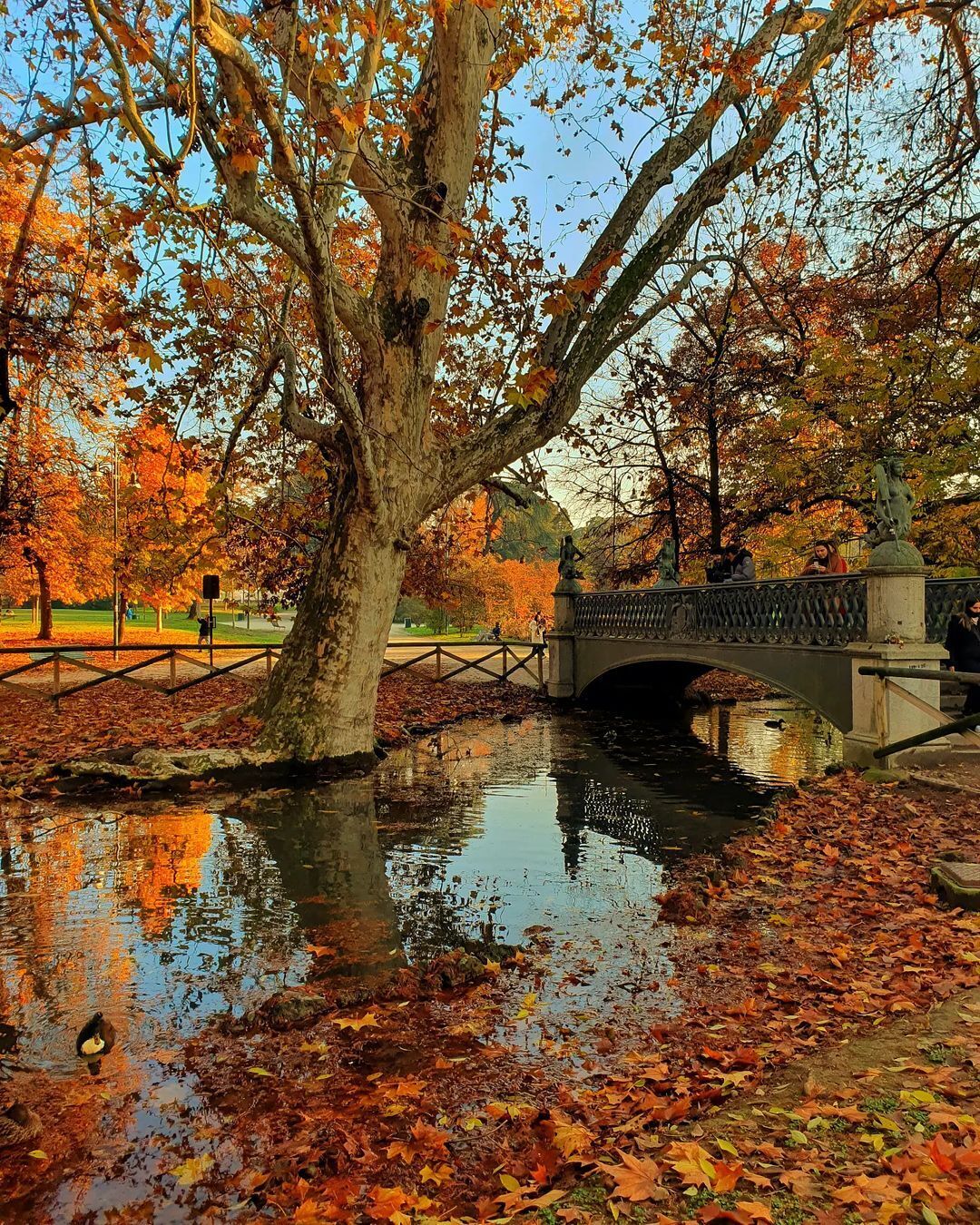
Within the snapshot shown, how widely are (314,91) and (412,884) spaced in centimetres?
821

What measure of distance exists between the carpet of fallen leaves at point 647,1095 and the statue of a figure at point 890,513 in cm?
563

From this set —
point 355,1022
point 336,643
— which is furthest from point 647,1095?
point 336,643

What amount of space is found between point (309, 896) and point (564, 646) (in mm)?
16840

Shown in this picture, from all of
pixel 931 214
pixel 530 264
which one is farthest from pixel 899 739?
pixel 931 214

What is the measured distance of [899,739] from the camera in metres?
10.2

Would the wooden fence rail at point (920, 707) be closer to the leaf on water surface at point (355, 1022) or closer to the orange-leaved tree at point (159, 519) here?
the leaf on water surface at point (355, 1022)

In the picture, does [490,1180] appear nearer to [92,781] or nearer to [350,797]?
[350,797]

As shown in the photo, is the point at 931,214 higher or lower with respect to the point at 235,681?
higher

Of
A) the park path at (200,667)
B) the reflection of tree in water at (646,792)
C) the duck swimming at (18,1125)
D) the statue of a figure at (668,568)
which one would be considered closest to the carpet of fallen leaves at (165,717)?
the park path at (200,667)

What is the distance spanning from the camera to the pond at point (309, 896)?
4.64m

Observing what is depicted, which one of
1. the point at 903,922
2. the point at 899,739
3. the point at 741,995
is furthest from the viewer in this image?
the point at 899,739

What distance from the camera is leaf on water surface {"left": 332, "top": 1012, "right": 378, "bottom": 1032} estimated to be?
456 centimetres

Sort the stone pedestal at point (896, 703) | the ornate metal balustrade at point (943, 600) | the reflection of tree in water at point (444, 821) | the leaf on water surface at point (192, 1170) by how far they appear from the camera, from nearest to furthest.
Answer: the leaf on water surface at point (192, 1170) → the reflection of tree in water at point (444, 821) → the stone pedestal at point (896, 703) → the ornate metal balustrade at point (943, 600)

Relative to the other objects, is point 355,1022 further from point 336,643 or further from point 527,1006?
point 336,643
